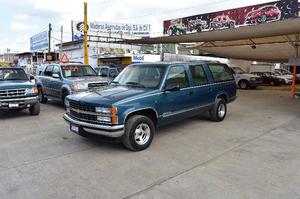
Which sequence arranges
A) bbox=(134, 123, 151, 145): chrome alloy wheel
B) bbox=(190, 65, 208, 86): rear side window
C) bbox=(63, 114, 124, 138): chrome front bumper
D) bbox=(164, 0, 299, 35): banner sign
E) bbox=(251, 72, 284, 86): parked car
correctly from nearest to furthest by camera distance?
bbox=(63, 114, 124, 138): chrome front bumper
bbox=(134, 123, 151, 145): chrome alloy wheel
bbox=(190, 65, 208, 86): rear side window
bbox=(164, 0, 299, 35): banner sign
bbox=(251, 72, 284, 86): parked car

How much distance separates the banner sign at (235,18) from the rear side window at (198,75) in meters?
3.72

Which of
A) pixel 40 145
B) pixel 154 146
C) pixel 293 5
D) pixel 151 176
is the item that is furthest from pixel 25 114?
pixel 293 5

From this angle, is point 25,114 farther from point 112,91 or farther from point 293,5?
point 293,5

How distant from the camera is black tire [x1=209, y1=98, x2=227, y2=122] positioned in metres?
8.03

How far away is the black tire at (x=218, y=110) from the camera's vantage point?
316 inches

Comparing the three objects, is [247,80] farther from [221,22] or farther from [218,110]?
[218,110]

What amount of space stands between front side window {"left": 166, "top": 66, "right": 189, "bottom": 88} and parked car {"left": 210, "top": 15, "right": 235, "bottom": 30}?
525 centimetres

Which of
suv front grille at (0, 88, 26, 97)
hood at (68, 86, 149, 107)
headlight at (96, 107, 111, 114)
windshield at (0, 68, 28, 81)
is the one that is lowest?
headlight at (96, 107, 111, 114)

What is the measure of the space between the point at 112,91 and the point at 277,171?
11.4ft

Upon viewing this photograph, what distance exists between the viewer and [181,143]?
6.07 meters

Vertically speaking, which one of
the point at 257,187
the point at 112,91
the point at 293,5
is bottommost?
the point at 257,187

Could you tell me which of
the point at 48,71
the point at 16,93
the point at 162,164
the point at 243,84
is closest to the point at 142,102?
the point at 162,164

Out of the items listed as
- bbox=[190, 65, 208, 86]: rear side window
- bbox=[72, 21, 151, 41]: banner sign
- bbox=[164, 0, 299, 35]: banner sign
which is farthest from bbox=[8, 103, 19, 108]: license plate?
bbox=[72, 21, 151, 41]: banner sign

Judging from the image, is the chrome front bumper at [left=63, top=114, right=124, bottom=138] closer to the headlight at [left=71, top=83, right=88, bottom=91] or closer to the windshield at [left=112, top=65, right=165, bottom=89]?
the windshield at [left=112, top=65, right=165, bottom=89]
